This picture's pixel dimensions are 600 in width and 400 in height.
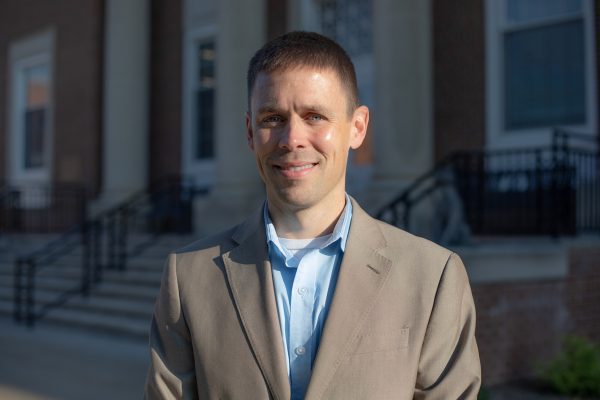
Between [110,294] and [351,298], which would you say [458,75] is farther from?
[351,298]

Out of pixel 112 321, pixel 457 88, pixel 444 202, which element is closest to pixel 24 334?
pixel 112 321

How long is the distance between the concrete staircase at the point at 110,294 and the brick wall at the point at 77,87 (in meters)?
3.91

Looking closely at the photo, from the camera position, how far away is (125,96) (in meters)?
14.3

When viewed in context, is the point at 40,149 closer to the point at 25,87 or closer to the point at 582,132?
the point at 25,87

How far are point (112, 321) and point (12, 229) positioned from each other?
29.7 ft

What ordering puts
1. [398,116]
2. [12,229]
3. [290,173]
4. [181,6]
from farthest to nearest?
1. [12,229]
2. [181,6]
3. [398,116]
4. [290,173]

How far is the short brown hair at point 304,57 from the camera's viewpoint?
1.69m

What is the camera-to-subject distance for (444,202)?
7.75 metres

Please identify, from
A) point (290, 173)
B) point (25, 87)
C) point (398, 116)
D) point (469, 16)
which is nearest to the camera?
point (290, 173)

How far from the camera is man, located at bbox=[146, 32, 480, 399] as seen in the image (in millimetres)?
1648

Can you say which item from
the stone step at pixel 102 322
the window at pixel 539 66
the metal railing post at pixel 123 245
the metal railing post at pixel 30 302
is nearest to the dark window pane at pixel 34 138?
the metal railing post at pixel 123 245

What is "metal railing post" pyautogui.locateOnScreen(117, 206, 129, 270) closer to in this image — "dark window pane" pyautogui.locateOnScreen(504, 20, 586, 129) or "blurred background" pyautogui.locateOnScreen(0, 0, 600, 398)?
"blurred background" pyautogui.locateOnScreen(0, 0, 600, 398)

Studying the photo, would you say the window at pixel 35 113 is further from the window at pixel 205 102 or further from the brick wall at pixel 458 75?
the brick wall at pixel 458 75

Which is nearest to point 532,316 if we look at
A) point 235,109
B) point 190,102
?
point 235,109
